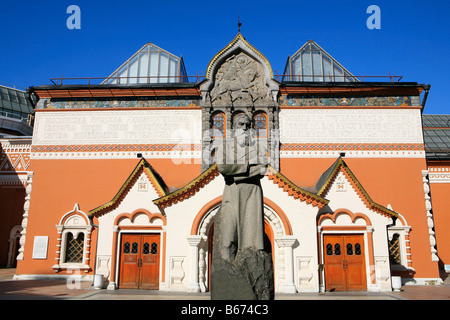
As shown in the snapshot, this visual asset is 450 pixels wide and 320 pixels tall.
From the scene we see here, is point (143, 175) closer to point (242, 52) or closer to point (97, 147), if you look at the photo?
point (97, 147)

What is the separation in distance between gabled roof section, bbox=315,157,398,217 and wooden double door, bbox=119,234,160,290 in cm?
716

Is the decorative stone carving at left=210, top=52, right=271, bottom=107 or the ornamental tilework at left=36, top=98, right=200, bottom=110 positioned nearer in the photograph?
the decorative stone carving at left=210, top=52, right=271, bottom=107

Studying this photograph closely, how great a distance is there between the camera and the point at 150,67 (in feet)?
73.0

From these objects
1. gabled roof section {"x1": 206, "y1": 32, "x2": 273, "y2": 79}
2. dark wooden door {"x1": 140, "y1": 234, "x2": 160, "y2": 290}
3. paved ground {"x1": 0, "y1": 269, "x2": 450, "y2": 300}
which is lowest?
paved ground {"x1": 0, "y1": 269, "x2": 450, "y2": 300}

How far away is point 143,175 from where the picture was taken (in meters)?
15.7

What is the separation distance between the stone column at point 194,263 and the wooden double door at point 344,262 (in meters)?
5.08

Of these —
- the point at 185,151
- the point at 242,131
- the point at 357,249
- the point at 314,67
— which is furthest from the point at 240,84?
the point at 242,131

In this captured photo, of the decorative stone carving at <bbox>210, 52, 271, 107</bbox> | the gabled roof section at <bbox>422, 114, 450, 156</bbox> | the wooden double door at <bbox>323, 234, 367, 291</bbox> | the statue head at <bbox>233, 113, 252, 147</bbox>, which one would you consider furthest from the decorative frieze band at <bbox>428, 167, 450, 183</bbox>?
the statue head at <bbox>233, 113, 252, 147</bbox>

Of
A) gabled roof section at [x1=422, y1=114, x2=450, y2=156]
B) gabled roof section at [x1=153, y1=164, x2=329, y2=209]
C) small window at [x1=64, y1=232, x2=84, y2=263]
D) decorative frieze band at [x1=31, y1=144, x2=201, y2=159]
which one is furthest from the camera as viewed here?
gabled roof section at [x1=422, y1=114, x2=450, y2=156]

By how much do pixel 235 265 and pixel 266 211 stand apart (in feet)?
30.2

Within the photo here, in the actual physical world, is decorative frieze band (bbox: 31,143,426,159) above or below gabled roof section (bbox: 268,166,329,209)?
above

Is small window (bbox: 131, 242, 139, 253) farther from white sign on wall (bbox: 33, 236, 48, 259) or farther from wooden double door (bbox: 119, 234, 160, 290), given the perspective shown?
white sign on wall (bbox: 33, 236, 48, 259)

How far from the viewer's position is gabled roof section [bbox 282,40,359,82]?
68.8 feet

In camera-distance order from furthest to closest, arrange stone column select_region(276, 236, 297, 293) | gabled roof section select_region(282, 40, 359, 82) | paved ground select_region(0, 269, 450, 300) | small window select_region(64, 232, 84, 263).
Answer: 1. gabled roof section select_region(282, 40, 359, 82)
2. small window select_region(64, 232, 84, 263)
3. stone column select_region(276, 236, 297, 293)
4. paved ground select_region(0, 269, 450, 300)
